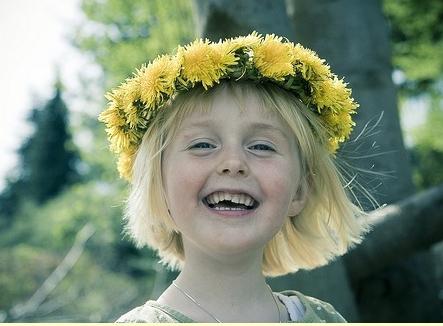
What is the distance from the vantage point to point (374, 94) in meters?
4.12

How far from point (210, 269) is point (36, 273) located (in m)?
12.3

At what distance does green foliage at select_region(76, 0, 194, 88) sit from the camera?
10.9 metres

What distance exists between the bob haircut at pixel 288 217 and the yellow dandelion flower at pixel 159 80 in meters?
0.05

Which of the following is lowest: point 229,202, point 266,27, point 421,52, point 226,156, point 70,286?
point 229,202

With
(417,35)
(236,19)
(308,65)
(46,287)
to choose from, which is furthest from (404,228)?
(417,35)

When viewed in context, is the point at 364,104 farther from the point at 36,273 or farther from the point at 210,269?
the point at 36,273

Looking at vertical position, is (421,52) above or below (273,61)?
above

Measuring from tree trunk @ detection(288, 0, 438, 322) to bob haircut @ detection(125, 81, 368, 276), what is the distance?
5.54 feet

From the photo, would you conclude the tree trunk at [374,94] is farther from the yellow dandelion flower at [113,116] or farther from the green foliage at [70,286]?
the green foliage at [70,286]

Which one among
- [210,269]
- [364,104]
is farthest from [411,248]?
[210,269]

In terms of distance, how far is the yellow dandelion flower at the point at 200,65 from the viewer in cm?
198

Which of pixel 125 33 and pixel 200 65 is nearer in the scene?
pixel 200 65

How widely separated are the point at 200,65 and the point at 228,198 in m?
0.38

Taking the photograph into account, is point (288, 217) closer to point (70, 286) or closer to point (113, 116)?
point (113, 116)
